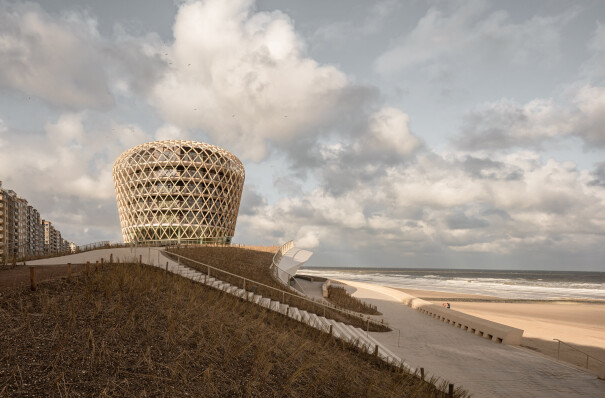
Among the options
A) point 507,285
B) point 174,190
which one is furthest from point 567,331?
point 174,190

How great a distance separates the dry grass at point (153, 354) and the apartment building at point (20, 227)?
58.7 meters

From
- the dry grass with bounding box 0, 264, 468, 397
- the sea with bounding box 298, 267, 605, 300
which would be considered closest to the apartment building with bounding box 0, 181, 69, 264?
the dry grass with bounding box 0, 264, 468, 397

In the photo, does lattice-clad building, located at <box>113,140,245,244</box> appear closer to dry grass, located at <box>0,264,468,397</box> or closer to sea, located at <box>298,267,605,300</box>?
sea, located at <box>298,267,605,300</box>

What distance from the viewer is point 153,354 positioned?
6309 mm

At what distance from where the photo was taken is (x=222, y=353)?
274 inches

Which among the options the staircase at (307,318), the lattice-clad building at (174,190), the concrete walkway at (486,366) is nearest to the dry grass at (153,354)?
the staircase at (307,318)

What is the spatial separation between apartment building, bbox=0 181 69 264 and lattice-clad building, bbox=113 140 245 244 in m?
14.6

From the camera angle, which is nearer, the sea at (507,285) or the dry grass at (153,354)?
the dry grass at (153,354)

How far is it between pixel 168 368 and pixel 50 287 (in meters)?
6.51

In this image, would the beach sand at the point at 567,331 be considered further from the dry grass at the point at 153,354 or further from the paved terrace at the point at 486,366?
the dry grass at the point at 153,354

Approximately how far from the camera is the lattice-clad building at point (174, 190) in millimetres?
60781

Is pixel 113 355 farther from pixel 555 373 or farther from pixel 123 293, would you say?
pixel 555 373

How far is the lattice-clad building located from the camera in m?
60.8

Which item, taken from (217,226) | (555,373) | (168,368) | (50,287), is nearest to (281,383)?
(168,368)
